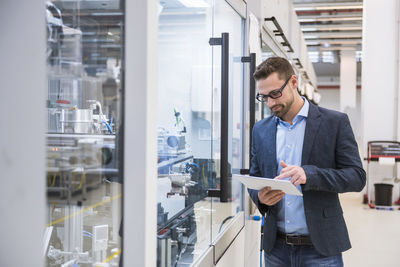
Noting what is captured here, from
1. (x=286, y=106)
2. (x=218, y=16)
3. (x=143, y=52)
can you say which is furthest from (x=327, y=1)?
(x=143, y=52)

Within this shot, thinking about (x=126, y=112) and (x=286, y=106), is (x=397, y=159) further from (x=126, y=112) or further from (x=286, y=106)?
(x=126, y=112)

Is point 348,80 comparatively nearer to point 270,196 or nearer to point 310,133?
point 310,133

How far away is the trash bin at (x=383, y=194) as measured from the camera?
654 cm

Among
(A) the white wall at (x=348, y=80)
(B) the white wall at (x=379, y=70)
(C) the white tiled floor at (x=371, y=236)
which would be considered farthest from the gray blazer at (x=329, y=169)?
(A) the white wall at (x=348, y=80)

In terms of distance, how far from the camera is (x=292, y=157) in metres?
1.99

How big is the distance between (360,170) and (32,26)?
1.49 meters

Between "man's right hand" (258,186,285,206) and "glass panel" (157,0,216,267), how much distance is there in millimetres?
453

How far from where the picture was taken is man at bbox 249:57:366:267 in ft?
5.90

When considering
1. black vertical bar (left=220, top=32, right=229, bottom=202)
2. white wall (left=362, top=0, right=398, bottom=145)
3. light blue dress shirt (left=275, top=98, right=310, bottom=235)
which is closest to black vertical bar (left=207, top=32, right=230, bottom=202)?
black vertical bar (left=220, top=32, right=229, bottom=202)

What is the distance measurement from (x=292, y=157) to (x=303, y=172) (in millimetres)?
272

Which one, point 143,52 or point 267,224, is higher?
point 143,52

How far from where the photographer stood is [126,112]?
1.11 m

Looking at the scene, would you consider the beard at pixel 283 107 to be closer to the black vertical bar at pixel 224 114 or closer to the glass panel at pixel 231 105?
the black vertical bar at pixel 224 114

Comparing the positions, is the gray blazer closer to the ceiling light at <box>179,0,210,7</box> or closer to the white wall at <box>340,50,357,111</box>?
the ceiling light at <box>179,0,210,7</box>
